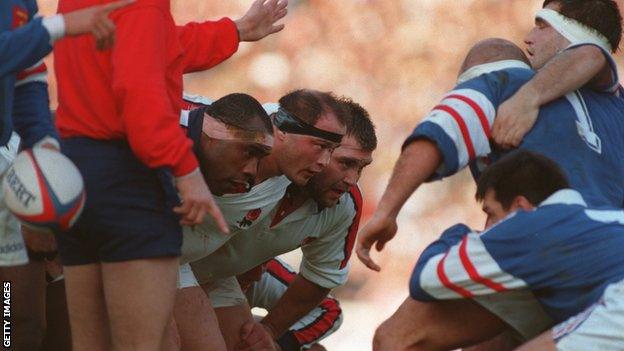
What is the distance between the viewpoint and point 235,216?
529 cm

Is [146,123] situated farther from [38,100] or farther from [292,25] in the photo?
[292,25]

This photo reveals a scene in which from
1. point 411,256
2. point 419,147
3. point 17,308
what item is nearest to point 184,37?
point 419,147

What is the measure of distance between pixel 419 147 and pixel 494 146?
0.31 m

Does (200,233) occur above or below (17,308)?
above

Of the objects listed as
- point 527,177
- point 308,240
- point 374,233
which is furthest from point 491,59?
point 308,240

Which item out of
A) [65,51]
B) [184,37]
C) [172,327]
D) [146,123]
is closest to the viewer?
[146,123]

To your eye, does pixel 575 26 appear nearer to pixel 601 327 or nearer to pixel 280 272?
pixel 601 327

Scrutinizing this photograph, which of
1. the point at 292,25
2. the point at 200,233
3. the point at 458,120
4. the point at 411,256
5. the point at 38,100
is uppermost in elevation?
the point at 458,120

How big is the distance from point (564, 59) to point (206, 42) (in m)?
1.21

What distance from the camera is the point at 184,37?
4.75 metres

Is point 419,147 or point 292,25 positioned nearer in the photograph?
point 419,147

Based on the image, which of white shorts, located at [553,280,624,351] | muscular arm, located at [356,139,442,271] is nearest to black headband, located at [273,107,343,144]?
muscular arm, located at [356,139,442,271]

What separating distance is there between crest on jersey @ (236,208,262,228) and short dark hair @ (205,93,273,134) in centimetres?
57

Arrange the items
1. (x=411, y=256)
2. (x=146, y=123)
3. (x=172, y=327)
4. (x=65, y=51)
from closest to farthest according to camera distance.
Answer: (x=146, y=123) → (x=65, y=51) → (x=172, y=327) → (x=411, y=256)
